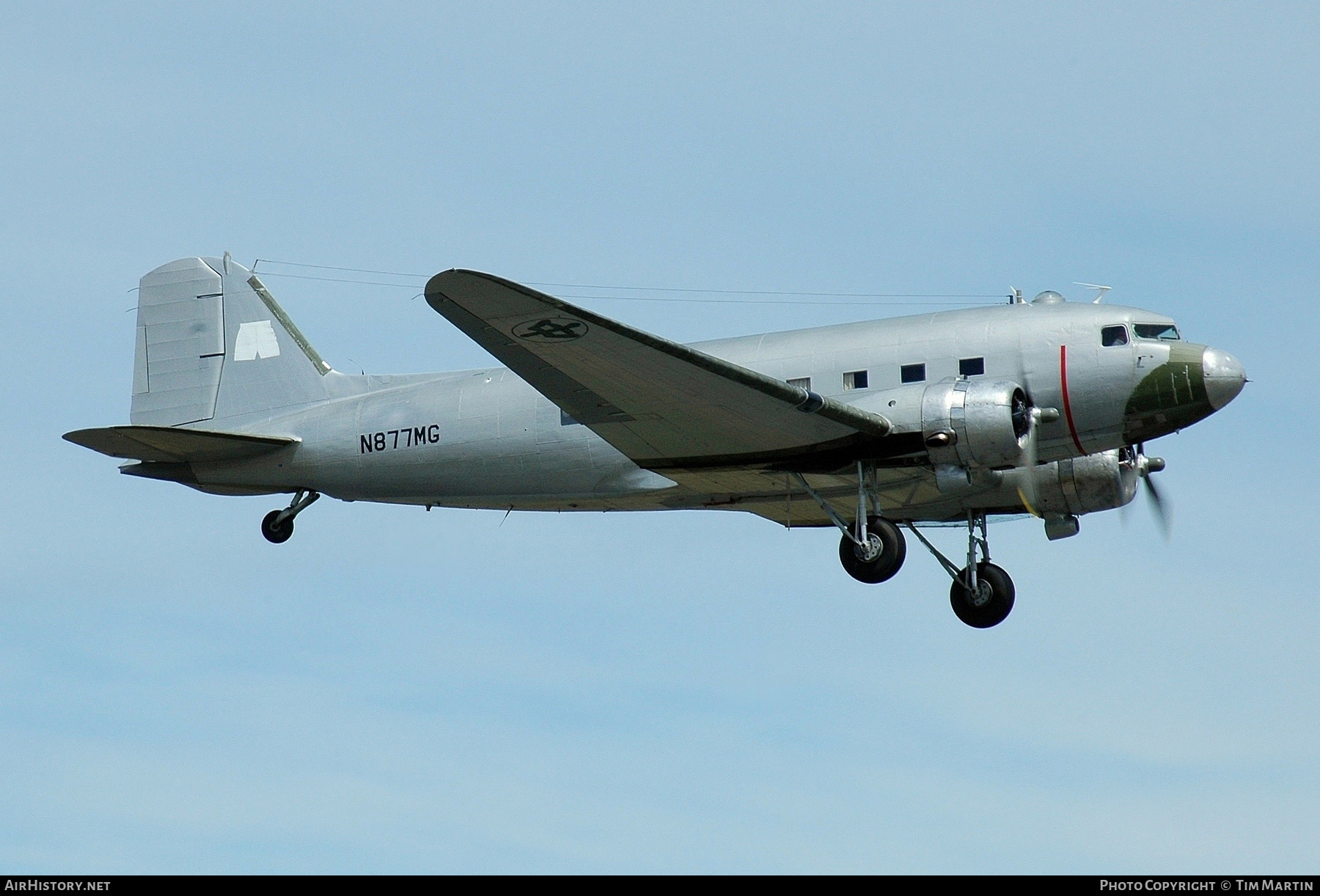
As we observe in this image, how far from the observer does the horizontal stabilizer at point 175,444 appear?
23.1m

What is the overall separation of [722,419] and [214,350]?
31.8ft

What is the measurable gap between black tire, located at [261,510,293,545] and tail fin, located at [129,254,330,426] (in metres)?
1.79

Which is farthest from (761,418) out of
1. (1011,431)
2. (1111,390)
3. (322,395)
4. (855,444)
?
(322,395)

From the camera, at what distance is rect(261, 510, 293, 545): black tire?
79.3 ft

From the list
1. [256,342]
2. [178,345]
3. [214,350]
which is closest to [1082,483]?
[256,342]

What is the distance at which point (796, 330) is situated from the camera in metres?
22.0

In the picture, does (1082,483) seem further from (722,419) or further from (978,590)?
(722,419)

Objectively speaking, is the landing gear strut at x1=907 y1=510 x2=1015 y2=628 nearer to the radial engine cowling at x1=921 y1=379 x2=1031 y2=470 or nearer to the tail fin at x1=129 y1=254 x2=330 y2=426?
the radial engine cowling at x1=921 y1=379 x2=1031 y2=470

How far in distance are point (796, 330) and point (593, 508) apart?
3.80 meters

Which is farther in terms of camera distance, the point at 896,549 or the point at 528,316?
the point at 896,549

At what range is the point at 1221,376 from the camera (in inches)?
789

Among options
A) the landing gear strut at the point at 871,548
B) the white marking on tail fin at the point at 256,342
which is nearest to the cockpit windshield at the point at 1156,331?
the landing gear strut at the point at 871,548

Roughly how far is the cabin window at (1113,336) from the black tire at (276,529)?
462 inches

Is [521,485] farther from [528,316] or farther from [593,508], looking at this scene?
[528,316]
